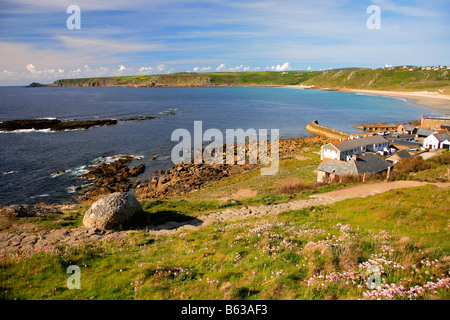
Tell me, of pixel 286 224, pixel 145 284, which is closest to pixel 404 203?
pixel 286 224

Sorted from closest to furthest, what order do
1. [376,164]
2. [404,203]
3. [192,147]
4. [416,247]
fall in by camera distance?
[416,247] → [404,203] → [376,164] → [192,147]

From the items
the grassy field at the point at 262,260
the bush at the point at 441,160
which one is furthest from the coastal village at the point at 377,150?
the grassy field at the point at 262,260

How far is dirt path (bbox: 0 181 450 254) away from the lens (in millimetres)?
13344

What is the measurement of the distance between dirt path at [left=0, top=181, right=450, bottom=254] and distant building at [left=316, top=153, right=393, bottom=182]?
4.49 metres

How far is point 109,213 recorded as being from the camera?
15945mm

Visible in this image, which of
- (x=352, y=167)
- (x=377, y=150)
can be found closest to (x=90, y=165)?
(x=352, y=167)

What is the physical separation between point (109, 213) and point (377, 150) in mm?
50102

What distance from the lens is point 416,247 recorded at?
889cm

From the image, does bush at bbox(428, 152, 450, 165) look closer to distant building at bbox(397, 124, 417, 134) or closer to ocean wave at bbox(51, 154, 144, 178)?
distant building at bbox(397, 124, 417, 134)

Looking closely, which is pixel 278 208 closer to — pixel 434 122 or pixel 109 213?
pixel 109 213

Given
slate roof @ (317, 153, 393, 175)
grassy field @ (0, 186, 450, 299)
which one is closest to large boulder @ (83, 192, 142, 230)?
grassy field @ (0, 186, 450, 299)
